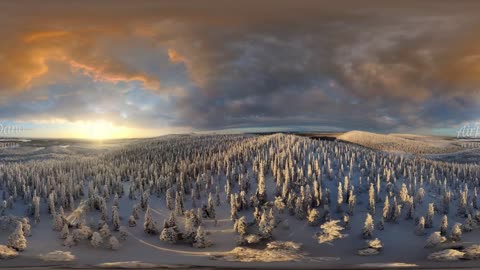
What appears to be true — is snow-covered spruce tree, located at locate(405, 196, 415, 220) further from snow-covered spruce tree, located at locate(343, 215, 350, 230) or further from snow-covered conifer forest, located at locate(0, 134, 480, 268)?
snow-covered spruce tree, located at locate(343, 215, 350, 230)

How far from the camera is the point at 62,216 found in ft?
172

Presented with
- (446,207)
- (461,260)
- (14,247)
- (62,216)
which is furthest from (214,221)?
(446,207)

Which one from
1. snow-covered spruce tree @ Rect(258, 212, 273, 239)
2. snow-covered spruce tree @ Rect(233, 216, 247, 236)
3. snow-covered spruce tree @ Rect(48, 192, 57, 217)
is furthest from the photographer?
snow-covered spruce tree @ Rect(48, 192, 57, 217)

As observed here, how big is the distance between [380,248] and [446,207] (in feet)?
55.9

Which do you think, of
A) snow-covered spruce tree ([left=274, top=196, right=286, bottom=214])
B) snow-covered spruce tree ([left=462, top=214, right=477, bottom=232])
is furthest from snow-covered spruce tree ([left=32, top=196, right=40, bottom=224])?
snow-covered spruce tree ([left=462, top=214, right=477, bottom=232])

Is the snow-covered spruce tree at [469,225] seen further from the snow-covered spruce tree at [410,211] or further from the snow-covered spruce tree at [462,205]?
the snow-covered spruce tree at [410,211]

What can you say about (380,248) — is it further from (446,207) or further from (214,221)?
(214,221)

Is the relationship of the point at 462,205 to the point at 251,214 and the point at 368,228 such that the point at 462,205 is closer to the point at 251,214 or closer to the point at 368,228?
the point at 368,228

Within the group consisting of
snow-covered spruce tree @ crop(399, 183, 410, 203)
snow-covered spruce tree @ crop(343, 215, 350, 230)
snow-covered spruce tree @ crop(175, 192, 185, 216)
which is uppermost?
snow-covered spruce tree @ crop(399, 183, 410, 203)

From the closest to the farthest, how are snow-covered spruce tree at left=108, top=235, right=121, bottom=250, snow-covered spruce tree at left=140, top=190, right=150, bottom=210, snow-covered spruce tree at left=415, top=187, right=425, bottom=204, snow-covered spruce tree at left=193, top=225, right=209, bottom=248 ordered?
snow-covered spruce tree at left=193, top=225, right=209, bottom=248, snow-covered spruce tree at left=108, top=235, right=121, bottom=250, snow-covered spruce tree at left=415, top=187, right=425, bottom=204, snow-covered spruce tree at left=140, top=190, right=150, bottom=210

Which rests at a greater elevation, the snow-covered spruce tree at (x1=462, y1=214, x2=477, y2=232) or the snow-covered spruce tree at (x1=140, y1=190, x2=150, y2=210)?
the snow-covered spruce tree at (x1=140, y1=190, x2=150, y2=210)

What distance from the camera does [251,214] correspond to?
54.9m

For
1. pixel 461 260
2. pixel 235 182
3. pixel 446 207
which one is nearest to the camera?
pixel 461 260

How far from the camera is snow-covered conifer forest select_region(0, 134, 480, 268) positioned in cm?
4572
